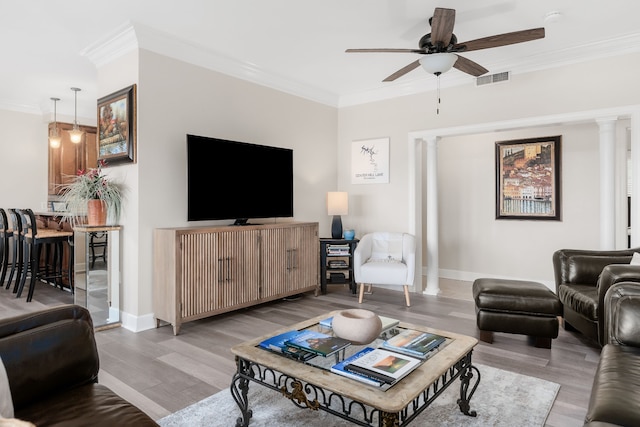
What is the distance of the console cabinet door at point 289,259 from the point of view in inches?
172

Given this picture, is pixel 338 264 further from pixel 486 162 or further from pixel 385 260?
pixel 486 162

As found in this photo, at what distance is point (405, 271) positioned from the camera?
4484 mm

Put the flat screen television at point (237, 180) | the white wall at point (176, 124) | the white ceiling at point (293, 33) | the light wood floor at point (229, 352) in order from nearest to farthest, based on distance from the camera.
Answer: the light wood floor at point (229, 352), the white ceiling at point (293, 33), the white wall at point (176, 124), the flat screen television at point (237, 180)

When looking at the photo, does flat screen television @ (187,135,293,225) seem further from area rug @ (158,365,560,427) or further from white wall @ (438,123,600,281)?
white wall @ (438,123,600,281)

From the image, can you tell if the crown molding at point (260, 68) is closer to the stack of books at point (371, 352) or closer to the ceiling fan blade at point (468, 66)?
the ceiling fan blade at point (468, 66)

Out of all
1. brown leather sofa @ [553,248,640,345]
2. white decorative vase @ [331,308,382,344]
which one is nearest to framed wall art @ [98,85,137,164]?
white decorative vase @ [331,308,382,344]

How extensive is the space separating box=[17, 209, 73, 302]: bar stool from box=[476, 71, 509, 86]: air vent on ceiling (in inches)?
203

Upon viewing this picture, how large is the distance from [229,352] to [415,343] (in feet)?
5.43

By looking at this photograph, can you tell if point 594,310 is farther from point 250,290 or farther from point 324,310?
point 250,290

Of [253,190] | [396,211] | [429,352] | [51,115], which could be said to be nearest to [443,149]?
[396,211]

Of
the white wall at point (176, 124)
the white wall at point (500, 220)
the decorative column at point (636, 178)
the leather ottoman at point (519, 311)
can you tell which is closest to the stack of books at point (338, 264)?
the white wall at point (176, 124)

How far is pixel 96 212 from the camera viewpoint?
3648 mm

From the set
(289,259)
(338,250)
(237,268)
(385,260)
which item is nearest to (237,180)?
(237,268)

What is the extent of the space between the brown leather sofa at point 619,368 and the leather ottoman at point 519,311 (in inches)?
38.3
